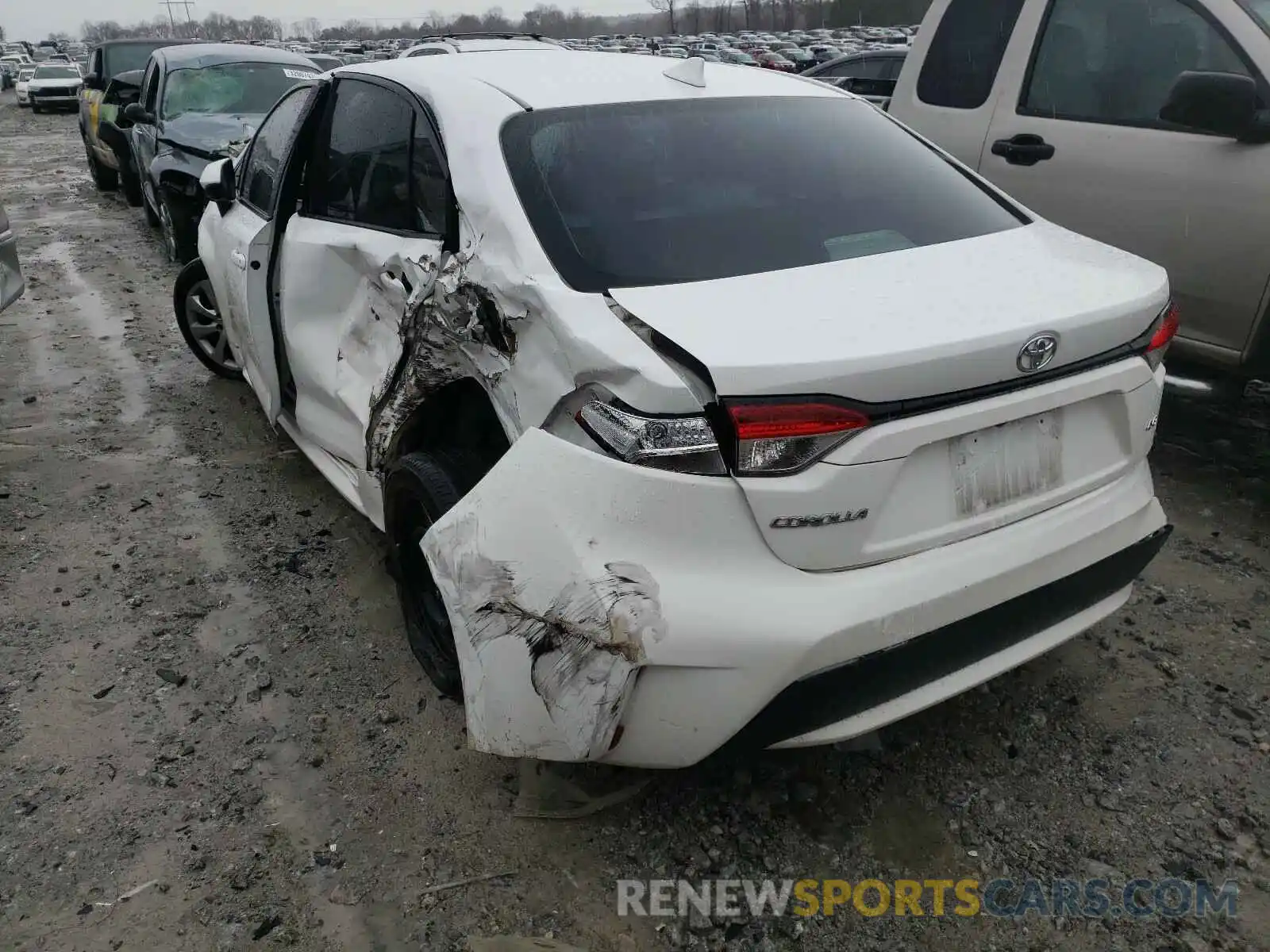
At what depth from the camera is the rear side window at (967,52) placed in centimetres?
439

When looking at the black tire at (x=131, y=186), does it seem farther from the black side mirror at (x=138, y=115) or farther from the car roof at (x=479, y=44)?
the car roof at (x=479, y=44)

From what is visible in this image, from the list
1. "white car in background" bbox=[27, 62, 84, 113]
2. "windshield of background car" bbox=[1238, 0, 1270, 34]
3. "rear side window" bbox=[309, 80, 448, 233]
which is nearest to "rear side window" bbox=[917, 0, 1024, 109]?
"windshield of background car" bbox=[1238, 0, 1270, 34]

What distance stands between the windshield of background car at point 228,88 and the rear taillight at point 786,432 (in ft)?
24.8

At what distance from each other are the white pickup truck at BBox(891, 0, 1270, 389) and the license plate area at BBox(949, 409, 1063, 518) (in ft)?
6.78

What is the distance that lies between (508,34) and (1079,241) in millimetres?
4507

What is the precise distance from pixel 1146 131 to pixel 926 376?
2.76m

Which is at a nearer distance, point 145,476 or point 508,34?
point 145,476

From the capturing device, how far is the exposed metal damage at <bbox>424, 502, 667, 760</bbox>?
1.76 metres

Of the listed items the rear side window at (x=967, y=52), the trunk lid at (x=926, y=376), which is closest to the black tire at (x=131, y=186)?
the rear side window at (x=967, y=52)

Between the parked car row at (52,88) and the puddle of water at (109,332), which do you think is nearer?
the puddle of water at (109,332)

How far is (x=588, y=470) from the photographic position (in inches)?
71.4

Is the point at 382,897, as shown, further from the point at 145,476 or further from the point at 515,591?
the point at 145,476

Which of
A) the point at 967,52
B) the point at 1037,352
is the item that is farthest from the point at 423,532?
the point at 967,52

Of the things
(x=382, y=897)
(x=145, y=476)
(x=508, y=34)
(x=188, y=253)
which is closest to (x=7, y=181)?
(x=188, y=253)
